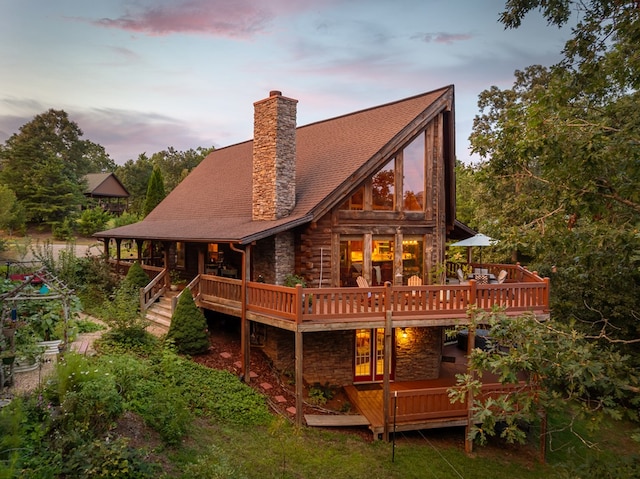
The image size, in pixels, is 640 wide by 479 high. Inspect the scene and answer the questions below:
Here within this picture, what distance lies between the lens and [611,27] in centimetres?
788

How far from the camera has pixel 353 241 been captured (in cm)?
1311

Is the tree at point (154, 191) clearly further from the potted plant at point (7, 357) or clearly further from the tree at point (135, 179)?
the tree at point (135, 179)

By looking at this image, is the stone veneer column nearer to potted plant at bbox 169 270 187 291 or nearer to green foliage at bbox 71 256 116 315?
potted plant at bbox 169 270 187 291

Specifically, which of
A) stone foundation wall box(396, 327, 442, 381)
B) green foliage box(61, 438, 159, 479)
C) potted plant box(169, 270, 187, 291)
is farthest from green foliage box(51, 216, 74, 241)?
green foliage box(61, 438, 159, 479)

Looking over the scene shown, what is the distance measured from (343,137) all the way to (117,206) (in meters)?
41.1

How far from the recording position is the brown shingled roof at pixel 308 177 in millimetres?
12336

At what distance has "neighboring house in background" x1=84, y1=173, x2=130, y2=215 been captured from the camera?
1801 inches

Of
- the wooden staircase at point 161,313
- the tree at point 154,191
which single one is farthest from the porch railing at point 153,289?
the tree at point 154,191

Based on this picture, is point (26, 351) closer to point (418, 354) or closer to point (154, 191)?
point (418, 354)

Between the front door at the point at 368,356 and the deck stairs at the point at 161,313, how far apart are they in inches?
259

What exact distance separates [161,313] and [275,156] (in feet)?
22.8

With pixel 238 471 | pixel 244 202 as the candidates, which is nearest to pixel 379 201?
pixel 244 202

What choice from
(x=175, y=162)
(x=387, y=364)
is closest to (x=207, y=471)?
(x=387, y=364)

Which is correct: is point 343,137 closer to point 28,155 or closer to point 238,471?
point 238,471
